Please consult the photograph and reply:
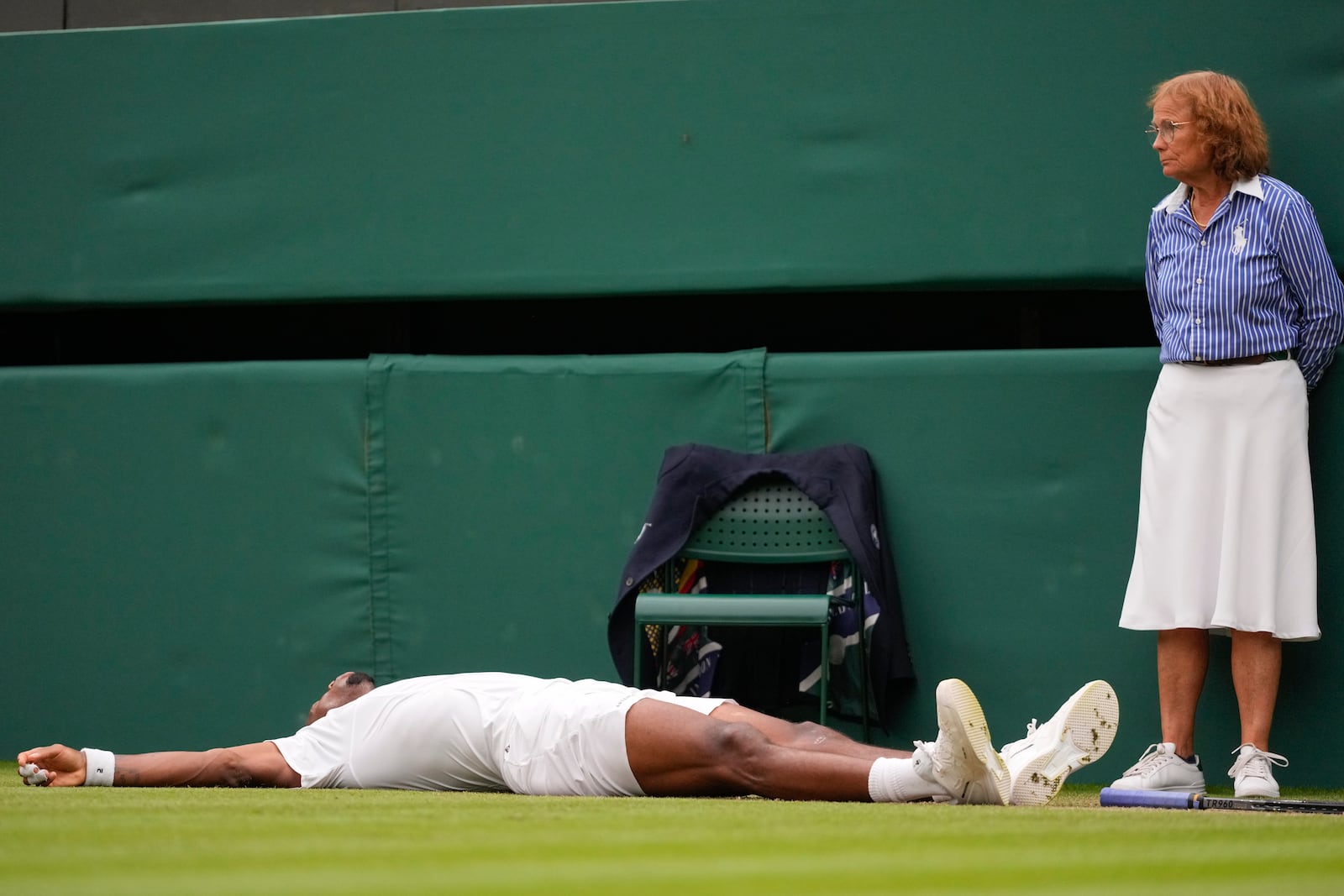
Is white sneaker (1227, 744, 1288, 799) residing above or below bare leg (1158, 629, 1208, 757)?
below

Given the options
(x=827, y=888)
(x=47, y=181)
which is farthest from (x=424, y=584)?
(x=827, y=888)

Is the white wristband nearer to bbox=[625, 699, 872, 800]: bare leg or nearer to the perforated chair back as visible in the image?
bbox=[625, 699, 872, 800]: bare leg

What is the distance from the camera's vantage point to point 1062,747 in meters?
3.62

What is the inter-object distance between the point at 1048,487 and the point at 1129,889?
2.98 metres

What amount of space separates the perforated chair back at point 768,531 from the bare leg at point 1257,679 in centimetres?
118

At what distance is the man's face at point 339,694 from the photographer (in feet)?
13.8

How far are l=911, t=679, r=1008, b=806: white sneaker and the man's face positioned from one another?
1651mm

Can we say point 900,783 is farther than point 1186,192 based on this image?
No

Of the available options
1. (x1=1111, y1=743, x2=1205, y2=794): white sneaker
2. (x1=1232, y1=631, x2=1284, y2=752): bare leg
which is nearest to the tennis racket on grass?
(x1=1111, y1=743, x2=1205, y2=794): white sneaker

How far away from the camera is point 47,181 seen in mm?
5590

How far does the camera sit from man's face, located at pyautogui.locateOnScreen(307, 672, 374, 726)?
422cm

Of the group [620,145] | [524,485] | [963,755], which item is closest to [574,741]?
[963,755]

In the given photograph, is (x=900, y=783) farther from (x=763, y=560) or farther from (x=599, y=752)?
(x=763, y=560)

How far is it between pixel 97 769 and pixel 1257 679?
308 centimetres
